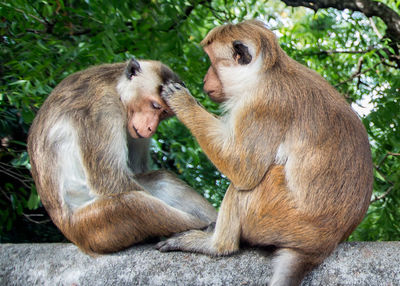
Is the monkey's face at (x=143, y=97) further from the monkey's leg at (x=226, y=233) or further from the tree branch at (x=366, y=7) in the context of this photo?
the tree branch at (x=366, y=7)

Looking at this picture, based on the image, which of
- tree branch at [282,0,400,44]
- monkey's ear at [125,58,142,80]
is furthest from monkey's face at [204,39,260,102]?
tree branch at [282,0,400,44]

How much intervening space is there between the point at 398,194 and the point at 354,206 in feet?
6.29

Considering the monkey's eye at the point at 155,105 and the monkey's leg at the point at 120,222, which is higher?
the monkey's eye at the point at 155,105

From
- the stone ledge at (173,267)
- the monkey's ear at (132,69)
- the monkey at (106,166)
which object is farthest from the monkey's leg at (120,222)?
the monkey's ear at (132,69)

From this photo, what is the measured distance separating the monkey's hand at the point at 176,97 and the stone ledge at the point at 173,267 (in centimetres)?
119

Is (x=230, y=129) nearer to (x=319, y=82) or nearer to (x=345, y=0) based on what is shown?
(x=319, y=82)

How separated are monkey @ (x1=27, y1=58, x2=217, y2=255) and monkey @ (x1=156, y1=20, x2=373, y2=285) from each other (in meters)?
0.38

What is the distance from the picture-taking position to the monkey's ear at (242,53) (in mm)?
3898

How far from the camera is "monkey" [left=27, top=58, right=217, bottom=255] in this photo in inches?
154

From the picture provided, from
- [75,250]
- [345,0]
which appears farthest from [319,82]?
[75,250]

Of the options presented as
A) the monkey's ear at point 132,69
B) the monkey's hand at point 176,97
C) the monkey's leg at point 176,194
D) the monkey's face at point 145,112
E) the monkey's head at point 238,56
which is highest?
the monkey's head at point 238,56

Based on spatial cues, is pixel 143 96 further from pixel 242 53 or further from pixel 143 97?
pixel 242 53

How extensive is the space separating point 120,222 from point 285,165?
4.56 feet

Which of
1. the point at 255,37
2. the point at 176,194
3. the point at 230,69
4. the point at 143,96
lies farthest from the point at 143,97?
the point at 255,37
